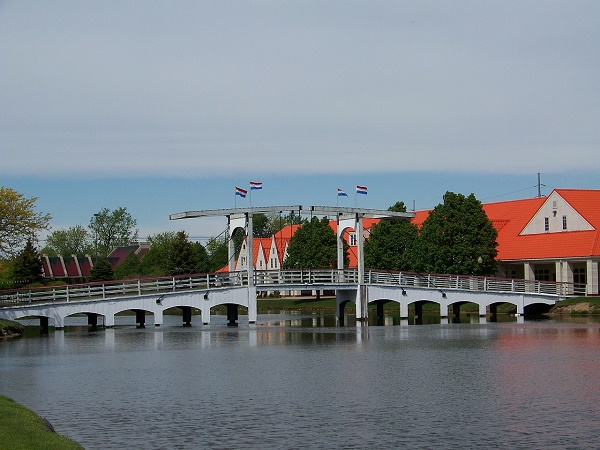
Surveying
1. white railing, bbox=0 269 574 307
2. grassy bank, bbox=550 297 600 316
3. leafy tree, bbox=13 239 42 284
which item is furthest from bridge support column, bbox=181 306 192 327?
leafy tree, bbox=13 239 42 284

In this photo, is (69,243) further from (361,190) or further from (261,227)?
(361,190)

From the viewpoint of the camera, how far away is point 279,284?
63188mm

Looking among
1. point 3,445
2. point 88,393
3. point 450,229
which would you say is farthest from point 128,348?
point 450,229

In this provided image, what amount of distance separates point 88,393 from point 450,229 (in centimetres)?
5552

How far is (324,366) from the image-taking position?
3728cm

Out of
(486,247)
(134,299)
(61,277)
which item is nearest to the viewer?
(134,299)

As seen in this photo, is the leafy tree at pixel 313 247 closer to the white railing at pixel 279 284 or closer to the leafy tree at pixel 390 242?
the leafy tree at pixel 390 242

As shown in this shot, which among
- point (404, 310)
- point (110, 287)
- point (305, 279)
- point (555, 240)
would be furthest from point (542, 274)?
point (110, 287)

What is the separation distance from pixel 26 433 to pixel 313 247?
90.5m

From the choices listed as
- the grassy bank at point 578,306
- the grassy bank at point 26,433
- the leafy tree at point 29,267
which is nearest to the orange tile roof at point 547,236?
the grassy bank at point 578,306

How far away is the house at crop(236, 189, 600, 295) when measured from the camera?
78.0m

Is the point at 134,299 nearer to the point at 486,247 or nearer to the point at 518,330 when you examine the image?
the point at 518,330

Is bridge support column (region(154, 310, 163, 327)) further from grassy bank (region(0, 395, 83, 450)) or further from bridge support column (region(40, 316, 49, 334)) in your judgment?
grassy bank (region(0, 395, 83, 450))

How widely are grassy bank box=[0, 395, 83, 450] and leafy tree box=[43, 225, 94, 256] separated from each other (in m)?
159
